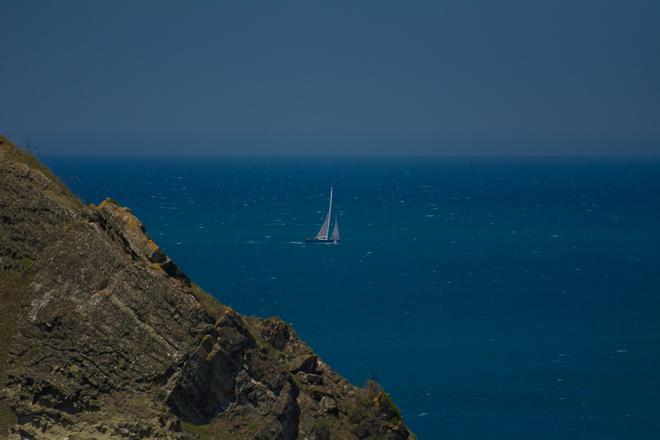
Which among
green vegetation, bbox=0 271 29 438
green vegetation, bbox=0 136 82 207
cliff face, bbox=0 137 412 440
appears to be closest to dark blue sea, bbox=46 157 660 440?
green vegetation, bbox=0 136 82 207

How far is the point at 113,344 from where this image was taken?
2559cm

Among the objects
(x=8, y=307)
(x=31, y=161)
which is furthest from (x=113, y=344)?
(x=31, y=161)

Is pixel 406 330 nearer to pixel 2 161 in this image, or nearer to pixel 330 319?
pixel 330 319

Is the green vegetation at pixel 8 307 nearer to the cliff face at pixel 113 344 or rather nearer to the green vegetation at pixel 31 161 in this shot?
the cliff face at pixel 113 344

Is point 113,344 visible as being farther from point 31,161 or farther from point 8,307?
point 31,161

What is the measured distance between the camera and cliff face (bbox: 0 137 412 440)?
2455cm

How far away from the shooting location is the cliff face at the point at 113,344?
24.5 meters

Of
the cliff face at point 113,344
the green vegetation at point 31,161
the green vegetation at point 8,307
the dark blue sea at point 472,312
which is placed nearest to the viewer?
the cliff face at point 113,344

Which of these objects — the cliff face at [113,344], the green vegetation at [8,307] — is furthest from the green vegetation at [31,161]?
the green vegetation at [8,307]

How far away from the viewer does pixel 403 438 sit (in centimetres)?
3038

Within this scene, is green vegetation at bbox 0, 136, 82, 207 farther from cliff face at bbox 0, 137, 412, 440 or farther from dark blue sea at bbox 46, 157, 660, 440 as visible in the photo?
dark blue sea at bbox 46, 157, 660, 440

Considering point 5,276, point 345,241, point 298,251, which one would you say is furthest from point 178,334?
point 345,241

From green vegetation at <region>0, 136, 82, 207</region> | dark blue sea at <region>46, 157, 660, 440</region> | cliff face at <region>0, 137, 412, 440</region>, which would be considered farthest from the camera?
dark blue sea at <region>46, 157, 660, 440</region>

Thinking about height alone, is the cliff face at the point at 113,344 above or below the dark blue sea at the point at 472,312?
above
